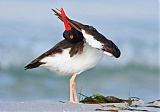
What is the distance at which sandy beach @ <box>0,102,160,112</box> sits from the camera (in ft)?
18.7

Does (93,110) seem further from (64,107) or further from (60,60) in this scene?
(60,60)

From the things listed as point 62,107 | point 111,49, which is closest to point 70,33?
point 111,49

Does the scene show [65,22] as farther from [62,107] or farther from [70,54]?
[62,107]

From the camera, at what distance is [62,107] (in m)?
5.93

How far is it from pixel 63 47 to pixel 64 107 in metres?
0.89

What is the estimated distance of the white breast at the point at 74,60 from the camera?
261 inches

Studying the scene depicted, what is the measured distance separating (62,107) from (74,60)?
33.5 inches

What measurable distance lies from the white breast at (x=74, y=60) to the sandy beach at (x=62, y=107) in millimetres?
617

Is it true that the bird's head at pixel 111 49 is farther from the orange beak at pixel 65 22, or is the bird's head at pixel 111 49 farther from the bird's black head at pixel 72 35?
the orange beak at pixel 65 22

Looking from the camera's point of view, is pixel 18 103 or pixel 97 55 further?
pixel 97 55

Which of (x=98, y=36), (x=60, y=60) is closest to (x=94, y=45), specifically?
(x=98, y=36)

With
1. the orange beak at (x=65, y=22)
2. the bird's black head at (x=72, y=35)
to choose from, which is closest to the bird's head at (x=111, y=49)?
the bird's black head at (x=72, y=35)

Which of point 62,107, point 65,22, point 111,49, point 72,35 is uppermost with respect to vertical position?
point 65,22

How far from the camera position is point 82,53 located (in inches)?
261
